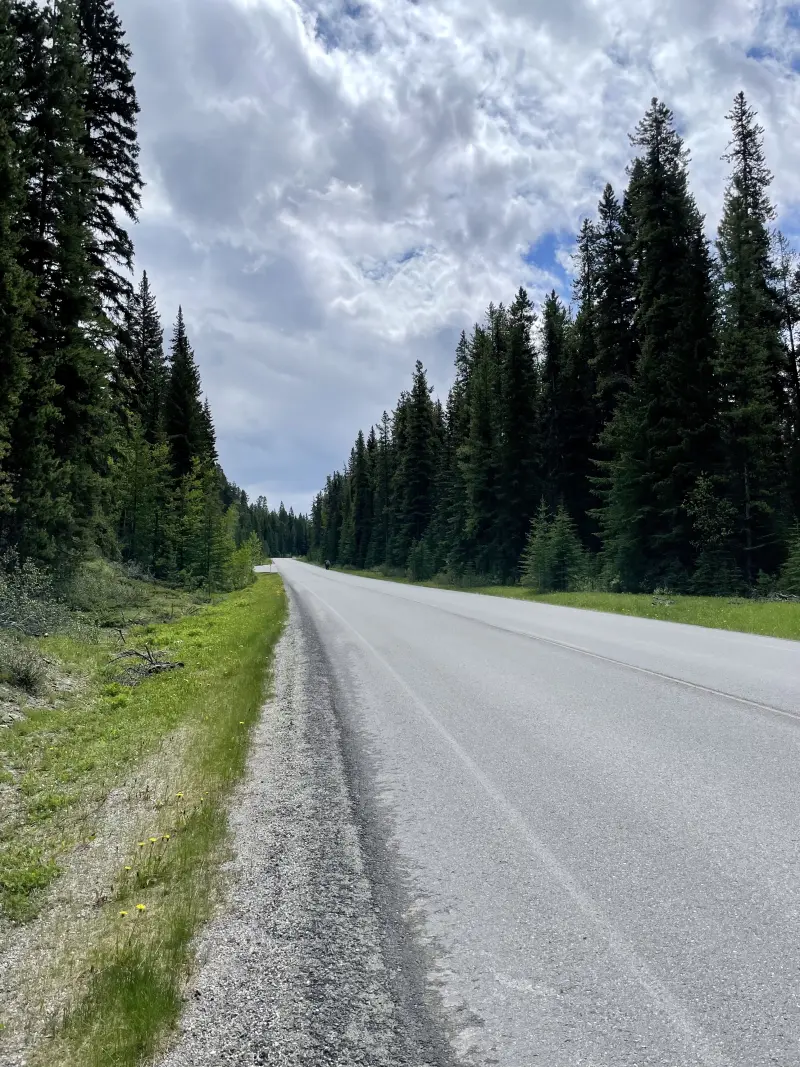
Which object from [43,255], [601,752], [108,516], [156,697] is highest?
[43,255]

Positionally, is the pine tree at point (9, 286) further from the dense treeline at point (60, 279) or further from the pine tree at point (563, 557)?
the pine tree at point (563, 557)

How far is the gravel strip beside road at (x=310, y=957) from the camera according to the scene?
2496mm

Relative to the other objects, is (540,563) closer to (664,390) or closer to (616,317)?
(664,390)

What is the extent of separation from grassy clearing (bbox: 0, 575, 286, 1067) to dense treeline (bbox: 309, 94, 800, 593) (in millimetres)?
20071

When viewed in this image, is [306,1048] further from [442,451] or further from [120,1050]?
[442,451]

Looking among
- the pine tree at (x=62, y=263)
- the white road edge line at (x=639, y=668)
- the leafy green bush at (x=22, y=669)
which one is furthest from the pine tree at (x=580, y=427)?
the leafy green bush at (x=22, y=669)

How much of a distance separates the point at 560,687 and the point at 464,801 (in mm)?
4079

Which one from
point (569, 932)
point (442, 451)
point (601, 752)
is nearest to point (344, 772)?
point (601, 752)

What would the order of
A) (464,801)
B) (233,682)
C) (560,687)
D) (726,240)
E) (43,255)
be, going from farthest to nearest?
(726,240), (43,255), (233,682), (560,687), (464,801)

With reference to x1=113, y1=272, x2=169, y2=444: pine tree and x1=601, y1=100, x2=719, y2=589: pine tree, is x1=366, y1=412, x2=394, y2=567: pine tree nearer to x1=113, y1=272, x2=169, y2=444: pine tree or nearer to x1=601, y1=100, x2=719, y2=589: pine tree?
x1=113, y1=272, x2=169, y2=444: pine tree

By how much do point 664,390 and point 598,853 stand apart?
2515cm

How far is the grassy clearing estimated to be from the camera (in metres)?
2.72

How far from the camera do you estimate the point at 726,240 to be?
29.3 m

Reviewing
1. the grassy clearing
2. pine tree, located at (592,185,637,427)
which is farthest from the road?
pine tree, located at (592,185,637,427)
